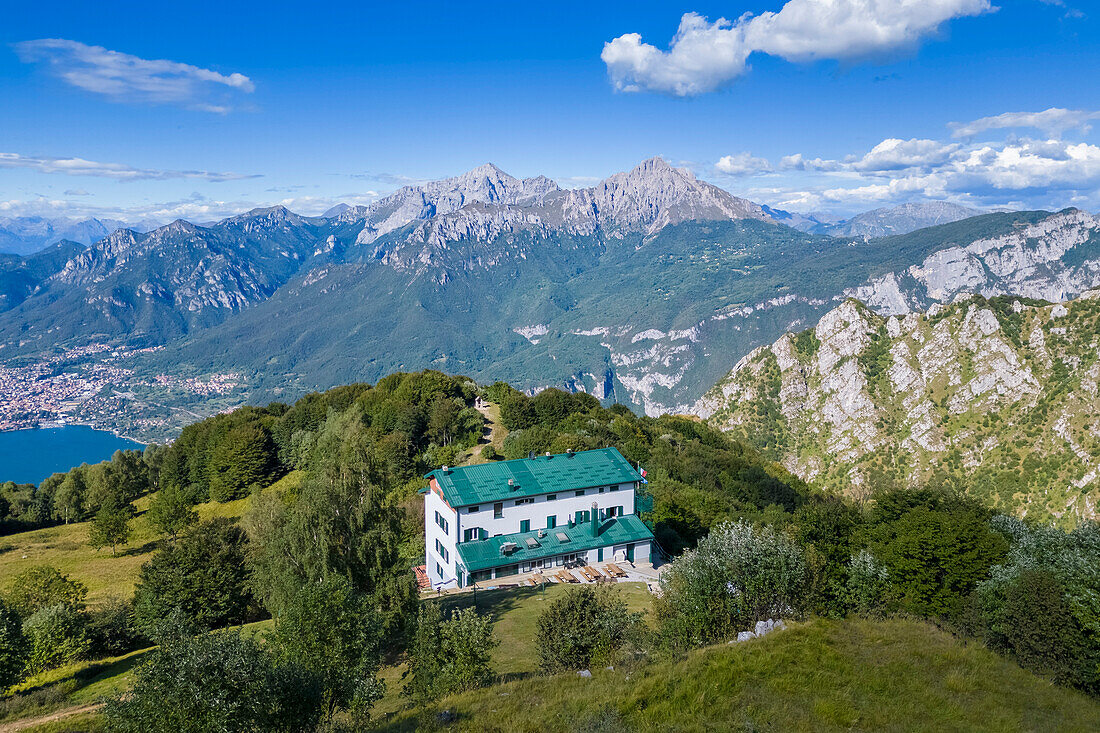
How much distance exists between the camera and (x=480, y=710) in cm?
1834

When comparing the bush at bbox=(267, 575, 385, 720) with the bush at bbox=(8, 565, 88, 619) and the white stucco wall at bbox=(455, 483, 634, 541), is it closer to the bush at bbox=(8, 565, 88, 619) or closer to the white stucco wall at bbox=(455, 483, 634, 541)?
the bush at bbox=(8, 565, 88, 619)

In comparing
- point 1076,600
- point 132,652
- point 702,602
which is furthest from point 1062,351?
point 132,652

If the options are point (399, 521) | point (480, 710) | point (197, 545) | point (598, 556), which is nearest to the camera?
point (480, 710)

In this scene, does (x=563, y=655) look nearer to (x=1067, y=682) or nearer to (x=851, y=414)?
(x=1067, y=682)

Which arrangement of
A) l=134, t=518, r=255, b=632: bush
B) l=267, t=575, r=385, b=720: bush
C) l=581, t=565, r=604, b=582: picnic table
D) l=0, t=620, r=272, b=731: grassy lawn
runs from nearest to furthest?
1. l=267, t=575, r=385, b=720: bush
2. l=0, t=620, r=272, b=731: grassy lawn
3. l=134, t=518, r=255, b=632: bush
4. l=581, t=565, r=604, b=582: picnic table

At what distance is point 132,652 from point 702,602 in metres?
35.5

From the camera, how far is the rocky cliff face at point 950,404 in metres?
118

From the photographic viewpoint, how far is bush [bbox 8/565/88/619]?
36.2 metres

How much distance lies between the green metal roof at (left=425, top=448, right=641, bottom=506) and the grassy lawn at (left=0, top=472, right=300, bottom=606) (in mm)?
27410

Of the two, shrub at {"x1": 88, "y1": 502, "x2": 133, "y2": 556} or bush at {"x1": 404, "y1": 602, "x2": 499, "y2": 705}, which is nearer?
bush at {"x1": 404, "y1": 602, "x2": 499, "y2": 705}

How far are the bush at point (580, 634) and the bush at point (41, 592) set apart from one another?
1234 inches

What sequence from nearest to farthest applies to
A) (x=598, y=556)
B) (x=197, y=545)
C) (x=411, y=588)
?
(x=411, y=588)
(x=197, y=545)
(x=598, y=556)

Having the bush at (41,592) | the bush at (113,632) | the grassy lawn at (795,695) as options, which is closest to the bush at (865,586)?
the grassy lawn at (795,695)

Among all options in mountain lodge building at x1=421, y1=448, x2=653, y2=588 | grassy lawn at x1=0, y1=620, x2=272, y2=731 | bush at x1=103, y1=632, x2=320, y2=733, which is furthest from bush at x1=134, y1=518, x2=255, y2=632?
bush at x1=103, y1=632, x2=320, y2=733
